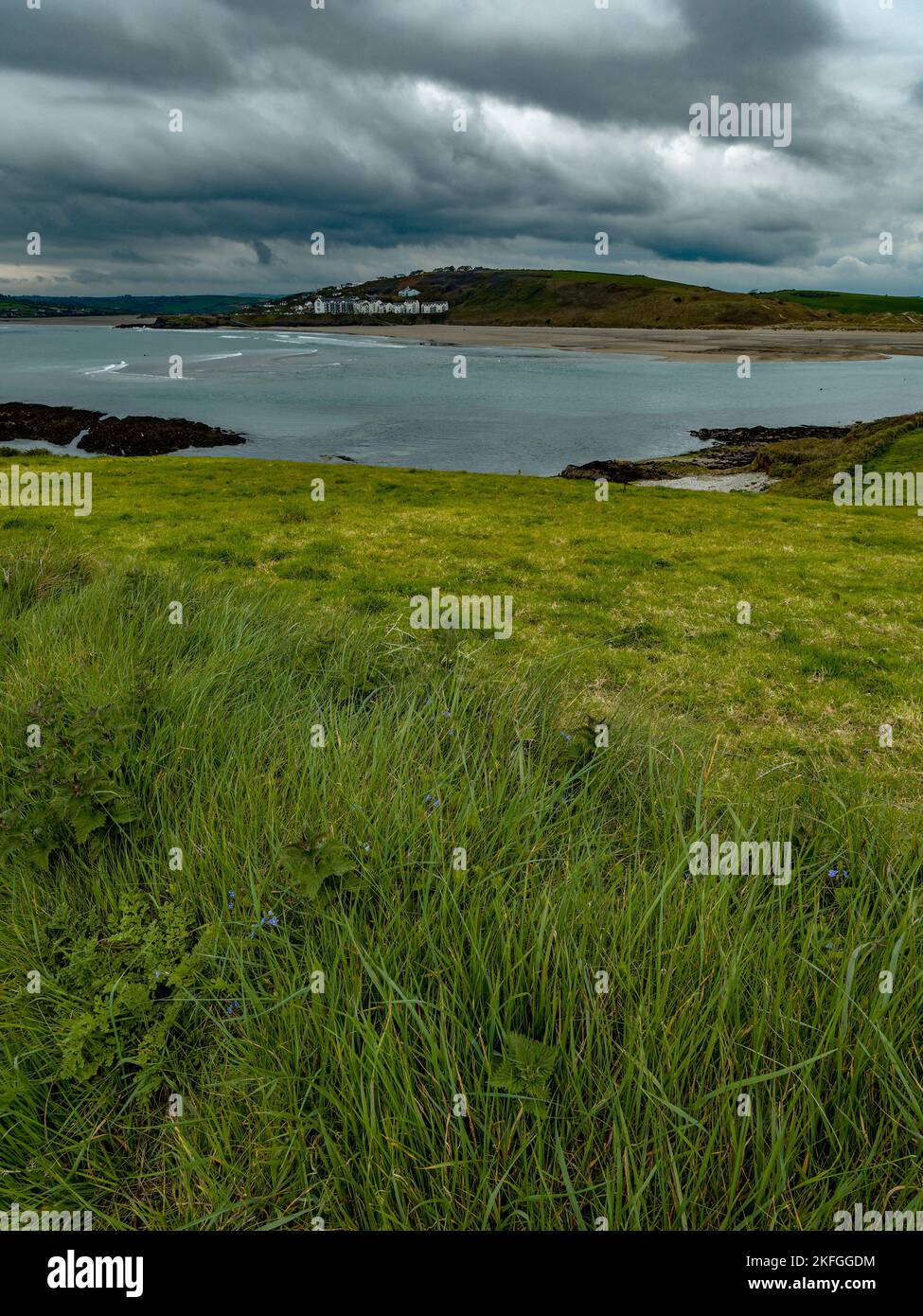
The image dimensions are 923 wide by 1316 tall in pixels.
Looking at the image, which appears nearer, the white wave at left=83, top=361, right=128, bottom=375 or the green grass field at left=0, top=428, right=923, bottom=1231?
the green grass field at left=0, top=428, right=923, bottom=1231

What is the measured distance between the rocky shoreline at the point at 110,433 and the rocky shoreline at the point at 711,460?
80.9 ft

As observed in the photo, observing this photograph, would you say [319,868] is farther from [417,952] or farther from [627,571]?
[627,571]

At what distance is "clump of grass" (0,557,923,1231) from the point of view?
2.11 metres

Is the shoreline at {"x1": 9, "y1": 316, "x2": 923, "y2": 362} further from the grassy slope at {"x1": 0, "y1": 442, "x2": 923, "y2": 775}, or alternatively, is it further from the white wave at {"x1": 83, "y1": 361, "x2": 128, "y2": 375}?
the grassy slope at {"x1": 0, "y1": 442, "x2": 923, "y2": 775}

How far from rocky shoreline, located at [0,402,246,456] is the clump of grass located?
43.7m

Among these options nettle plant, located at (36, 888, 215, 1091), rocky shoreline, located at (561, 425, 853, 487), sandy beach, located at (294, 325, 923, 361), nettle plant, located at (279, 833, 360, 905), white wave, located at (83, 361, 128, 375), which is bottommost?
nettle plant, located at (36, 888, 215, 1091)

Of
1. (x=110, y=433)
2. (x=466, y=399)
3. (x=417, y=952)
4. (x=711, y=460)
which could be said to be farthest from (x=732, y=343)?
(x=417, y=952)

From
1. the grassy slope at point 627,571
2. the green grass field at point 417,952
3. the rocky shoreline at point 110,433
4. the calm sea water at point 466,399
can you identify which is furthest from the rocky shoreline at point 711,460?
the green grass field at point 417,952

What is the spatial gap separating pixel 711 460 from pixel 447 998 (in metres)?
45.2

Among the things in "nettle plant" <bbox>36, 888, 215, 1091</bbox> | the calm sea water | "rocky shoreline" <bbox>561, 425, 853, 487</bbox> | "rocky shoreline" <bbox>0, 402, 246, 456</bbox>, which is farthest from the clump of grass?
"rocky shoreline" <bbox>0, 402, 246, 456</bbox>

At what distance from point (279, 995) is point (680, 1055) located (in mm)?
1392

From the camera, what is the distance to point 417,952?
2.70 metres

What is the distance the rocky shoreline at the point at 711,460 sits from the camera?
120 ft
